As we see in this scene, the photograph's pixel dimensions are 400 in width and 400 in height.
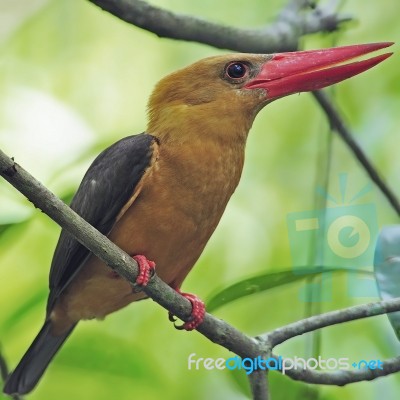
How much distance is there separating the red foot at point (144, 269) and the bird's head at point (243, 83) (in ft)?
1.20

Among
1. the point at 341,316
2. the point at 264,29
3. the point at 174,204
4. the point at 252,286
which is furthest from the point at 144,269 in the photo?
the point at 264,29

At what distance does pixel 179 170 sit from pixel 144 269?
0.29 m

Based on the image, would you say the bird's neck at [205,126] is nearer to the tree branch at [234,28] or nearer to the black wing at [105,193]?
the black wing at [105,193]

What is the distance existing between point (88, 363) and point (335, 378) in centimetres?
77

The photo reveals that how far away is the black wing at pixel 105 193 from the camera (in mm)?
1832

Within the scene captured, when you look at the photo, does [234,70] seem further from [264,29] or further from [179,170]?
[264,29]

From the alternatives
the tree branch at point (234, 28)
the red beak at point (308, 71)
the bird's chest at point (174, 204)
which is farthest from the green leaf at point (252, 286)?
the tree branch at point (234, 28)

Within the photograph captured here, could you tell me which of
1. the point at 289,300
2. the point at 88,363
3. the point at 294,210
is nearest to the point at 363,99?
the point at 294,210

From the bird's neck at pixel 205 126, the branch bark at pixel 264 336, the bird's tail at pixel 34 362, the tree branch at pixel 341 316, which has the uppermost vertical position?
the bird's neck at pixel 205 126

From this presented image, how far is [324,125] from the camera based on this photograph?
8.09 ft

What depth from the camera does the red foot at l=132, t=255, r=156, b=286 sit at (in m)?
1.67

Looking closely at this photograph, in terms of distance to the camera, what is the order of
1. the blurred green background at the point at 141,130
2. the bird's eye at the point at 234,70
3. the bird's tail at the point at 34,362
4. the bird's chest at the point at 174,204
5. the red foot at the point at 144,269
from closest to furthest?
the red foot at the point at 144,269
the bird's chest at the point at 174,204
the bird's eye at the point at 234,70
the bird's tail at the point at 34,362
the blurred green background at the point at 141,130

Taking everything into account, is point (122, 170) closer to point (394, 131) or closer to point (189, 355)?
point (189, 355)

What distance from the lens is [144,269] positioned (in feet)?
5.59
